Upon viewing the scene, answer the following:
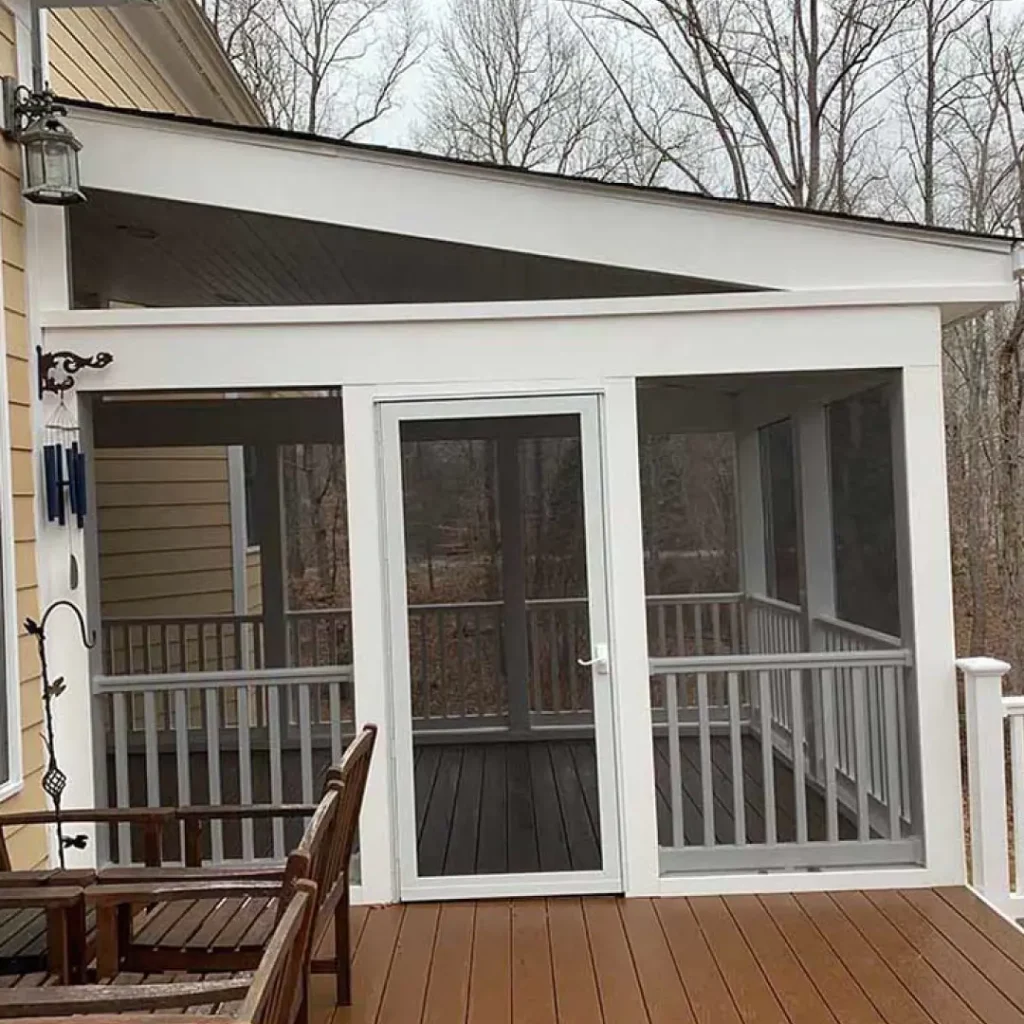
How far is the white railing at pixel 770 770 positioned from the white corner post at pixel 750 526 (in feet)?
1.53

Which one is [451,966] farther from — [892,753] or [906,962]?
[892,753]

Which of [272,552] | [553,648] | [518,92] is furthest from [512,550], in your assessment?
[518,92]

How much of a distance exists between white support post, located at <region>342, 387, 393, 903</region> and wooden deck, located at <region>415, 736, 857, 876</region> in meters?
0.15

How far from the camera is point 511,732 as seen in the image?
491 centimetres

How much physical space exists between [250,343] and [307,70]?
32.0 feet

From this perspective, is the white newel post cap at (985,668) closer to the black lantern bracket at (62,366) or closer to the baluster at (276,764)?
the baluster at (276,764)

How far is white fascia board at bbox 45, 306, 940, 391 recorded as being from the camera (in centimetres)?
467

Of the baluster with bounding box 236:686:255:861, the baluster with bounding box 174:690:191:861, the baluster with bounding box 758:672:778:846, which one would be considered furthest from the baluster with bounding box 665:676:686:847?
the baluster with bounding box 174:690:191:861

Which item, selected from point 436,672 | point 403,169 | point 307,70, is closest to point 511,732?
point 436,672

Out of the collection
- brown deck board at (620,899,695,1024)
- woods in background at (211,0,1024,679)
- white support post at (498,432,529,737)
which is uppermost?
woods in background at (211,0,1024,679)

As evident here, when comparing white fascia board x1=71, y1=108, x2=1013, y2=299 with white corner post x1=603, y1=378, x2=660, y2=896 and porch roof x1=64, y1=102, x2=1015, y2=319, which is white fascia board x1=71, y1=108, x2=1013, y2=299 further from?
white corner post x1=603, y1=378, x2=660, y2=896

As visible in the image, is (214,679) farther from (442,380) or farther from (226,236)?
(226,236)

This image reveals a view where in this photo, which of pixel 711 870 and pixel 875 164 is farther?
pixel 875 164

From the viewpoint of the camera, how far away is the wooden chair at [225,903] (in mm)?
2908
